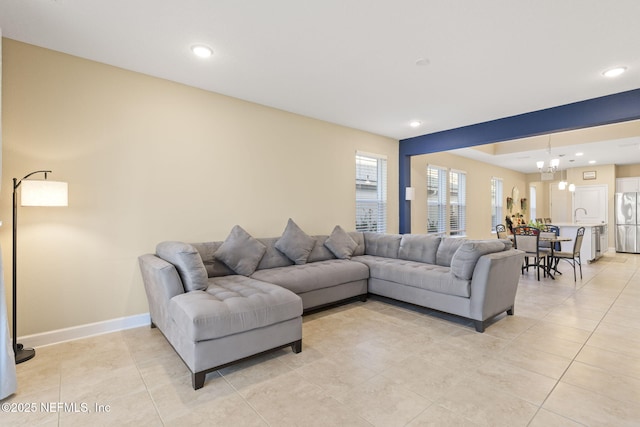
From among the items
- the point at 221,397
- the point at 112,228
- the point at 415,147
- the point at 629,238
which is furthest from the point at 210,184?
the point at 629,238

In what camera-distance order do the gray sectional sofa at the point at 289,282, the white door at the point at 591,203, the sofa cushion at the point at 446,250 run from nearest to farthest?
the gray sectional sofa at the point at 289,282, the sofa cushion at the point at 446,250, the white door at the point at 591,203

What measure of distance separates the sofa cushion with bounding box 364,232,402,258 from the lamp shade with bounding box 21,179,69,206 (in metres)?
3.91

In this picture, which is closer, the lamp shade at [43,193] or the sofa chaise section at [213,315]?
the sofa chaise section at [213,315]

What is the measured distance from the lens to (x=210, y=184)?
3.83m

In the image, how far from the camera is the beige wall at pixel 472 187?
22.2ft

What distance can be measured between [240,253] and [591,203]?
437 inches

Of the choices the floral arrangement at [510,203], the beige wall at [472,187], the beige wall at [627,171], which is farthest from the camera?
the floral arrangement at [510,203]

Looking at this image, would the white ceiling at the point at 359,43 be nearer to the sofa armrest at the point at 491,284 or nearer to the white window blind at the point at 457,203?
the sofa armrest at the point at 491,284

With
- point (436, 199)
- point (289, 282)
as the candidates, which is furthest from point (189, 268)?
point (436, 199)

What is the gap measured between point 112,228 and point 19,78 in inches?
60.1

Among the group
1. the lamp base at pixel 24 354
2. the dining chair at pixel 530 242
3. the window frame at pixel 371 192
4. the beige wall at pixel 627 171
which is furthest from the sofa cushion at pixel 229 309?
the beige wall at pixel 627 171

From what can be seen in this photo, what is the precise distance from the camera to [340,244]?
456 cm

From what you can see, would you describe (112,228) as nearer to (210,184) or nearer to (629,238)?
(210,184)

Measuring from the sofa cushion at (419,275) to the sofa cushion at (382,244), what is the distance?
0.78ft
